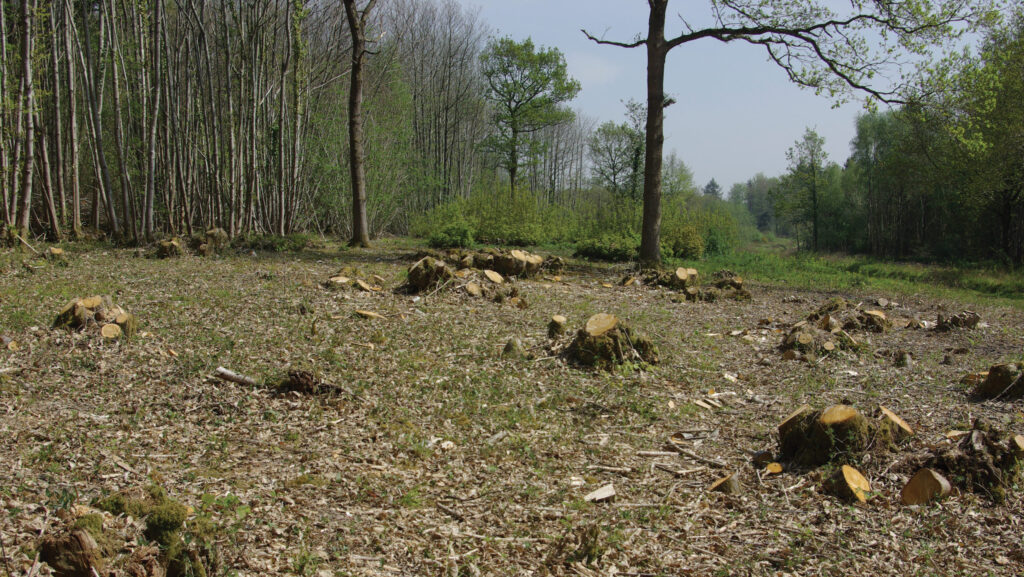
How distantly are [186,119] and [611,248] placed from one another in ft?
28.3

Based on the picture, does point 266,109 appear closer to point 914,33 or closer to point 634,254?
point 634,254

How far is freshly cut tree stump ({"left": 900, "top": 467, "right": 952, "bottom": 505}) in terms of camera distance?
254 centimetres

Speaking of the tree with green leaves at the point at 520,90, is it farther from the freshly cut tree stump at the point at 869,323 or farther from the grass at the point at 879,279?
Answer: the freshly cut tree stump at the point at 869,323

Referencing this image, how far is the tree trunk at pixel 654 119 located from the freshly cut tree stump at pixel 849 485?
8.37m

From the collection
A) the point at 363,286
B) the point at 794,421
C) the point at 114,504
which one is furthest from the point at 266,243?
the point at 794,421

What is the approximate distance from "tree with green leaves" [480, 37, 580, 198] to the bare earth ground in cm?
1844

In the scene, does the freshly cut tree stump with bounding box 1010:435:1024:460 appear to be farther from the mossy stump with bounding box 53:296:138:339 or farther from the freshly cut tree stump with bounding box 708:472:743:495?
the mossy stump with bounding box 53:296:138:339

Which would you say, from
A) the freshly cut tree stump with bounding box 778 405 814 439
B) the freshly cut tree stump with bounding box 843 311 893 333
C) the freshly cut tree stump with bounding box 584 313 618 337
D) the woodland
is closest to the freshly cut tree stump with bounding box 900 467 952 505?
the woodland

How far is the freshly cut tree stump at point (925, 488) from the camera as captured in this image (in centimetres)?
254

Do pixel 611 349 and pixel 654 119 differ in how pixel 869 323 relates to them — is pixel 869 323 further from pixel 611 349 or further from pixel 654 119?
pixel 654 119

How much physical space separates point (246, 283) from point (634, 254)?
8336 millimetres

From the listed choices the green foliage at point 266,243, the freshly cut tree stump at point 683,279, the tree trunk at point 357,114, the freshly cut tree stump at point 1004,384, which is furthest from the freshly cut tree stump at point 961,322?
the tree trunk at point 357,114

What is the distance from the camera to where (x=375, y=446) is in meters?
3.18

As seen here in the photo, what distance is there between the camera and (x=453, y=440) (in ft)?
11.0
